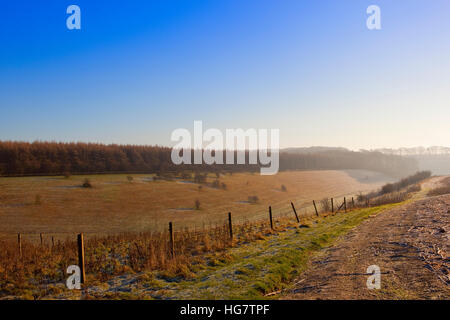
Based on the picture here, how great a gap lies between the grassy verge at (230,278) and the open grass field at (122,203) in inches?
917

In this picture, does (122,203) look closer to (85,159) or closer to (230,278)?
(85,159)

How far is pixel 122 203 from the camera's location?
4653cm

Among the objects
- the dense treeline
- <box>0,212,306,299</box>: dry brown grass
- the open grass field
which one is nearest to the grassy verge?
<box>0,212,306,299</box>: dry brown grass

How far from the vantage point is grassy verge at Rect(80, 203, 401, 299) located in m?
8.13

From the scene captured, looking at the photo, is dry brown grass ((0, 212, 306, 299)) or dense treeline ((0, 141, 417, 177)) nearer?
dry brown grass ((0, 212, 306, 299))

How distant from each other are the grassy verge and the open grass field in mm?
23285

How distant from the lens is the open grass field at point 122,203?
3550cm

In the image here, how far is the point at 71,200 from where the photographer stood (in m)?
43.3

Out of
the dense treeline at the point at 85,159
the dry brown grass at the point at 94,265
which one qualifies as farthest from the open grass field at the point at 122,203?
the dry brown grass at the point at 94,265

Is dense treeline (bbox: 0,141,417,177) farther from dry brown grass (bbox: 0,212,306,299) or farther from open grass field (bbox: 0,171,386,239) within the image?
dry brown grass (bbox: 0,212,306,299)

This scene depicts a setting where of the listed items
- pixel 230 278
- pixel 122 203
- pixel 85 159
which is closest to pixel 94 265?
pixel 230 278

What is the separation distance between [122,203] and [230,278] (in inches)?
1617
